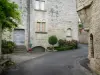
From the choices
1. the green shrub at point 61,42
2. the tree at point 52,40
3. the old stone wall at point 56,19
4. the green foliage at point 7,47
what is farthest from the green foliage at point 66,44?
the green foliage at point 7,47

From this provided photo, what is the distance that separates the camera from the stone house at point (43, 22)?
80.0ft

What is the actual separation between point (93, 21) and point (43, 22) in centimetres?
1450

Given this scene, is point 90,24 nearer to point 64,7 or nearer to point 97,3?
point 97,3

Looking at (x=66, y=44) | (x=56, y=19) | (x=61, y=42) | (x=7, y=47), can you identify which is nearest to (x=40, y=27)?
(x=56, y=19)

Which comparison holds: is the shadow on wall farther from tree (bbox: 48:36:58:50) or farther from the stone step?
the stone step

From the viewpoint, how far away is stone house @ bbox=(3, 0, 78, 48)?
960 inches

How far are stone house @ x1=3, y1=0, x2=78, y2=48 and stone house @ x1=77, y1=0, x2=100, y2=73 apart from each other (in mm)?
12144

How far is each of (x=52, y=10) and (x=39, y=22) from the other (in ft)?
7.84

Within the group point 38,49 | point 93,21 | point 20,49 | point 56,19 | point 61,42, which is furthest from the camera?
point 56,19

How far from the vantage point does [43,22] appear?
83.2 feet

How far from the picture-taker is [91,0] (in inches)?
450

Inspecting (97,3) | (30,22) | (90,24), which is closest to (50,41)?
(30,22)

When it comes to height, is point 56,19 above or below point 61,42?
above

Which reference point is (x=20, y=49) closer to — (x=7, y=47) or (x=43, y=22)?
(x=7, y=47)
